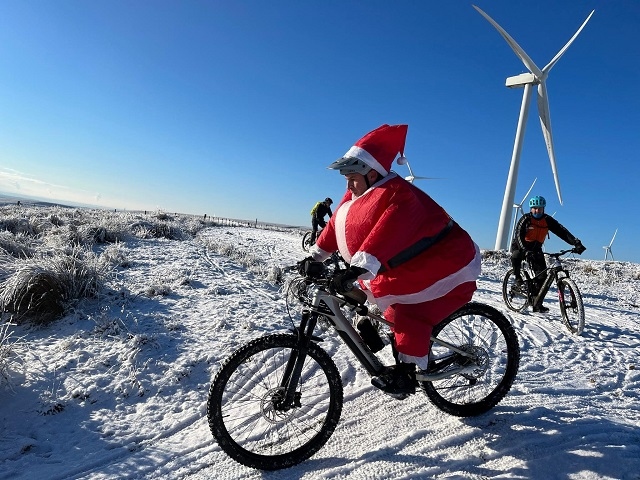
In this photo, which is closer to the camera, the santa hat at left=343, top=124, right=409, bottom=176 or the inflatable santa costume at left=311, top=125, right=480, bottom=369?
the inflatable santa costume at left=311, top=125, right=480, bottom=369

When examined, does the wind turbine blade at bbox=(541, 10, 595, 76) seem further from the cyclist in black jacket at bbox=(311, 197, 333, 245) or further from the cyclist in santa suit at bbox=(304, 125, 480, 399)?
the cyclist in santa suit at bbox=(304, 125, 480, 399)

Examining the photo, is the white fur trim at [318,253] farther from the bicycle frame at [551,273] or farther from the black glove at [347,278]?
the bicycle frame at [551,273]

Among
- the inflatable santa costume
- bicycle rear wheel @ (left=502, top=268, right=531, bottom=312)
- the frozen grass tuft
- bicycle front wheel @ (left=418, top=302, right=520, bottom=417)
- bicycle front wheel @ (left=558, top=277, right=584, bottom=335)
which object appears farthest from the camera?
bicycle rear wheel @ (left=502, top=268, right=531, bottom=312)

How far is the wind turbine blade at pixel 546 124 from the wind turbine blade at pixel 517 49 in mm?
1100

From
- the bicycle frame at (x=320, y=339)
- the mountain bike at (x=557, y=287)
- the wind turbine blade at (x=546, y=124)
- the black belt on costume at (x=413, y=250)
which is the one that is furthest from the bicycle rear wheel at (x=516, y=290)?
the wind turbine blade at (x=546, y=124)

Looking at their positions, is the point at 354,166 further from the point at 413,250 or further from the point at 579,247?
the point at 579,247

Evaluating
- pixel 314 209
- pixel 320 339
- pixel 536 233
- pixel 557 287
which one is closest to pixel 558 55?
pixel 314 209

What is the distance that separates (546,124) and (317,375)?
2658 centimetres

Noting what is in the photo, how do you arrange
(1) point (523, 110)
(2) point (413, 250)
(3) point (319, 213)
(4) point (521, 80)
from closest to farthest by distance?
(2) point (413, 250), (3) point (319, 213), (1) point (523, 110), (4) point (521, 80)

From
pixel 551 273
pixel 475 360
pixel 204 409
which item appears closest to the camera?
pixel 475 360

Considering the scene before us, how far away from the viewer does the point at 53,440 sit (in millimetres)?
3346

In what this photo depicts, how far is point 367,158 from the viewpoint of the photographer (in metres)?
2.86

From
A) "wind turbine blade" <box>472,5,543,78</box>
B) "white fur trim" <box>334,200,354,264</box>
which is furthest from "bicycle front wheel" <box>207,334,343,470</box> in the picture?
"wind turbine blade" <box>472,5,543,78</box>

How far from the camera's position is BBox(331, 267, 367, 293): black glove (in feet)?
8.20
